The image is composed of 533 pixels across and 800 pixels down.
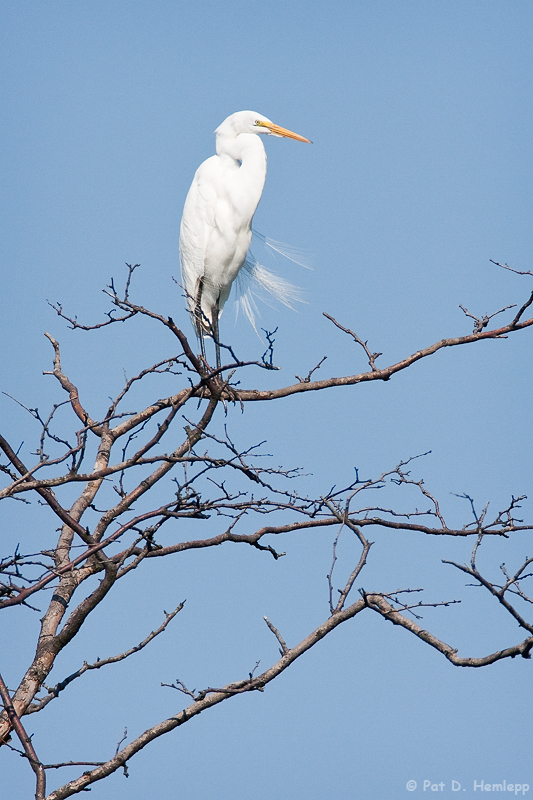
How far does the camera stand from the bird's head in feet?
20.9

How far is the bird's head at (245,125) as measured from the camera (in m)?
6.38

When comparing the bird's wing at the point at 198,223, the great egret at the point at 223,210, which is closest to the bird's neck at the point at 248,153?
the great egret at the point at 223,210

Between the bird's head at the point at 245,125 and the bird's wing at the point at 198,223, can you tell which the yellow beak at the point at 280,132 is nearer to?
the bird's head at the point at 245,125

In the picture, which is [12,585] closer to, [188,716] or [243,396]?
[188,716]

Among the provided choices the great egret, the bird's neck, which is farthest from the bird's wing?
the bird's neck

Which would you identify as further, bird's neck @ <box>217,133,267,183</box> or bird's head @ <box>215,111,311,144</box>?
bird's head @ <box>215,111,311,144</box>

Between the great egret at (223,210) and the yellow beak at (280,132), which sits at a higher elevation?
the yellow beak at (280,132)

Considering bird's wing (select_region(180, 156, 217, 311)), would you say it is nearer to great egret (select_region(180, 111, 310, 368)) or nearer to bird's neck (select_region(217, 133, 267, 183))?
great egret (select_region(180, 111, 310, 368))

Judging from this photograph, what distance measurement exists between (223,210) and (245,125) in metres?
0.72

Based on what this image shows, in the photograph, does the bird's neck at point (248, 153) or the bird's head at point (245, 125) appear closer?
the bird's neck at point (248, 153)

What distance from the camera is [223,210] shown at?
6270 mm

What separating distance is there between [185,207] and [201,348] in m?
1.33

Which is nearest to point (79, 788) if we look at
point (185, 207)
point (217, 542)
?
point (217, 542)

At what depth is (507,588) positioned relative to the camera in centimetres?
225
